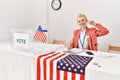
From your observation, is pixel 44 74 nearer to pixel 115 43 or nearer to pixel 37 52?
pixel 37 52

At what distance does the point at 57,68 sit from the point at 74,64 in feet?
0.54

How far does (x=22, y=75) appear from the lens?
1729 mm

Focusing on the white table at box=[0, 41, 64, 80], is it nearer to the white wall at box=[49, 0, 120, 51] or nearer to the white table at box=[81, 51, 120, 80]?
the white table at box=[81, 51, 120, 80]

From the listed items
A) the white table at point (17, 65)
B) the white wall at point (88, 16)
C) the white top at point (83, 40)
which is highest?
the white wall at point (88, 16)

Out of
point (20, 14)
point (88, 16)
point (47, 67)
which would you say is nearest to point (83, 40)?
point (88, 16)

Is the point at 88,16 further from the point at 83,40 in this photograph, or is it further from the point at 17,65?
the point at 17,65

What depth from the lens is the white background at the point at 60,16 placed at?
111 inches

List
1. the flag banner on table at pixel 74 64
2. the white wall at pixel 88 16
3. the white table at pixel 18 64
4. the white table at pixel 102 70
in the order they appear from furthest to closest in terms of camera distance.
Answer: the white wall at pixel 88 16 < the white table at pixel 18 64 < the flag banner on table at pixel 74 64 < the white table at pixel 102 70

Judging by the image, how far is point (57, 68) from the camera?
148cm

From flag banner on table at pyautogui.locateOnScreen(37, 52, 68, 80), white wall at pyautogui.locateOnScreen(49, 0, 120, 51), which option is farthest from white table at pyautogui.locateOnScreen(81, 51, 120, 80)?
white wall at pyautogui.locateOnScreen(49, 0, 120, 51)

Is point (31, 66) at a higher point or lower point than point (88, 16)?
lower

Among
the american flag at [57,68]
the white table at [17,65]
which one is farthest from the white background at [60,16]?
the american flag at [57,68]

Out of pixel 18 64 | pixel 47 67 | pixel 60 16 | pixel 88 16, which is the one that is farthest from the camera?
pixel 60 16

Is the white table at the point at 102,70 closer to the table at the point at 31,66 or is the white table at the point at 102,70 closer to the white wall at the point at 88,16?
the table at the point at 31,66
